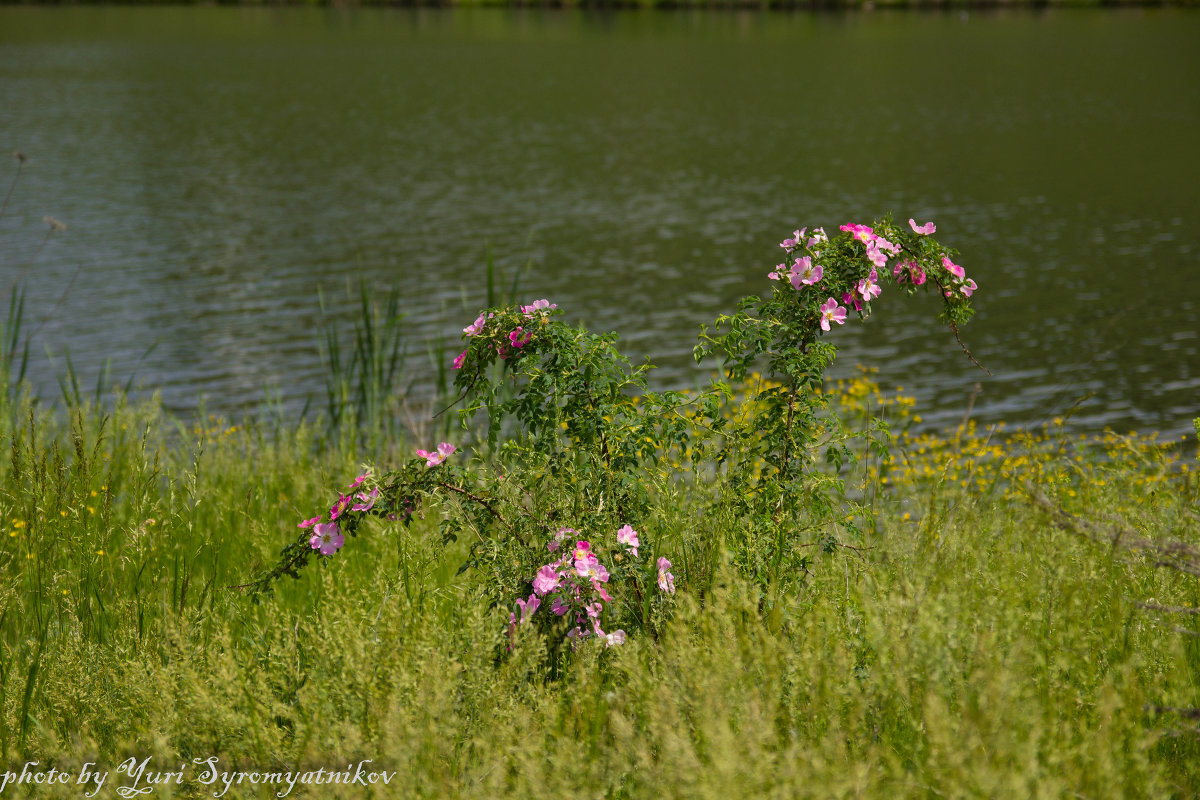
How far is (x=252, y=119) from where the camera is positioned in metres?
40.2

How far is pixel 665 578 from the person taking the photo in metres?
3.87

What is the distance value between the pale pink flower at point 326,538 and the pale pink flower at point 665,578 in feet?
3.87

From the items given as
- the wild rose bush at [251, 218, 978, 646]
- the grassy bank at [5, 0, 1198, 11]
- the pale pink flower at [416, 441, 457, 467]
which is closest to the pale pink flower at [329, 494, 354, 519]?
the wild rose bush at [251, 218, 978, 646]

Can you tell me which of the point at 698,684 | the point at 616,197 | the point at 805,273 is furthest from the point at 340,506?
the point at 616,197

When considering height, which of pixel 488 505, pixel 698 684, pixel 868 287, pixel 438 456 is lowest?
pixel 698 684

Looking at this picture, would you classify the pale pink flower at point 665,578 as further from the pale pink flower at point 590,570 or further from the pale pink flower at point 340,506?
the pale pink flower at point 340,506

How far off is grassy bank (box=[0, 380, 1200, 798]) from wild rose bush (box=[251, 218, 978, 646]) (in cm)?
15

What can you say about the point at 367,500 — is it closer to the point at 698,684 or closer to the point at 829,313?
the point at 698,684

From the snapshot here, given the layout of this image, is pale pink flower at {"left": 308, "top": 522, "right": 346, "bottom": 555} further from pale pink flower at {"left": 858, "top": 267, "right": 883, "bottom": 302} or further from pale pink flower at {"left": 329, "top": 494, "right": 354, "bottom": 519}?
pale pink flower at {"left": 858, "top": 267, "right": 883, "bottom": 302}

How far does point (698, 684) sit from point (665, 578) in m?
0.94

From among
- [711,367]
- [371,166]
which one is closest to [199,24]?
[371,166]

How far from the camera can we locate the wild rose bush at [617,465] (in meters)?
3.71

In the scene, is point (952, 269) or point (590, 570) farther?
point (952, 269)

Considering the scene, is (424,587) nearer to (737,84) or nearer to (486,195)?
(486,195)
